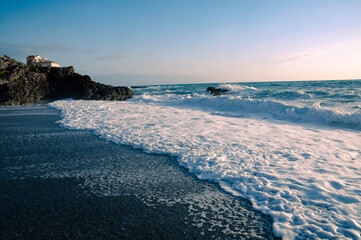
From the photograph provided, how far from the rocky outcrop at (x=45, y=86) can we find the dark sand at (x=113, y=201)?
51.5ft

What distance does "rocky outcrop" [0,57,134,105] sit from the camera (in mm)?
16469

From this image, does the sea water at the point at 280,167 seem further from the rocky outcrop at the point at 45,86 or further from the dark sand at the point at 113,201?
the rocky outcrop at the point at 45,86

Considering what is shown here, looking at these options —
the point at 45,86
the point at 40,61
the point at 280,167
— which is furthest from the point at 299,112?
the point at 40,61

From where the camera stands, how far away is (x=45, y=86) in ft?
68.2

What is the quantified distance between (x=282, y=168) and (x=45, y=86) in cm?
2272

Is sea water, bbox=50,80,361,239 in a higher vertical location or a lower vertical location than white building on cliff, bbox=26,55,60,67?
lower

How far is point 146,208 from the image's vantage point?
233cm

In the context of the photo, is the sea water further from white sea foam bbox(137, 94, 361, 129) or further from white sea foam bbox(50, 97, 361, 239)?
white sea foam bbox(137, 94, 361, 129)

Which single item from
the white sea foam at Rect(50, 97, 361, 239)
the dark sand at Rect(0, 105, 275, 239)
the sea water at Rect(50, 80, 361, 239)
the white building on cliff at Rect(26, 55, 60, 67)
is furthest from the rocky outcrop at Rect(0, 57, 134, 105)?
the white building on cliff at Rect(26, 55, 60, 67)

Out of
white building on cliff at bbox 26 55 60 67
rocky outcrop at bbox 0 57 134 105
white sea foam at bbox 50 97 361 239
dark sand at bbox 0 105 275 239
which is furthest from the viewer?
white building on cliff at bbox 26 55 60 67

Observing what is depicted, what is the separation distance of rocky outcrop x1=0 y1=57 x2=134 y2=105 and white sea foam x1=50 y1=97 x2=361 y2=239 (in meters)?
14.2

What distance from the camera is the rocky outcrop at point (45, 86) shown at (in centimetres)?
1647

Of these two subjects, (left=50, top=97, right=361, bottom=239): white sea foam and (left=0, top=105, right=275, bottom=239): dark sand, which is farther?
(left=50, top=97, right=361, bottom=239): white sea foam

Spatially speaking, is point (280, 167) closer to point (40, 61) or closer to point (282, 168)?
point (282, 168)
